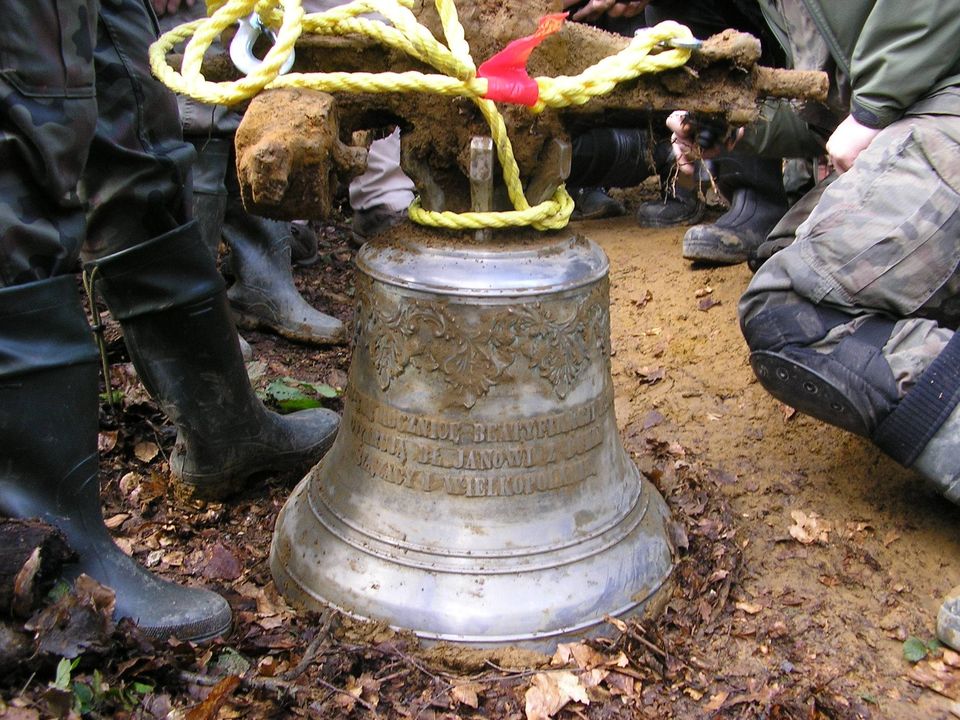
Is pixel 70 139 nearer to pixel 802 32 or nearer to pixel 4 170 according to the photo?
pixel 4 170

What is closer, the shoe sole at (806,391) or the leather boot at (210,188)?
the shoe sole at (806,391)

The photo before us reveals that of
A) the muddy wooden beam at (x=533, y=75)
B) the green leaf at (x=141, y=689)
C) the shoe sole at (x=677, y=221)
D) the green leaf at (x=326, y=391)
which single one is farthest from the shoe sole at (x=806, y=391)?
the shoe sole at (x=677, y=221)

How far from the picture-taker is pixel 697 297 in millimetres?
3590

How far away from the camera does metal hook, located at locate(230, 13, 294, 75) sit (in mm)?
1671

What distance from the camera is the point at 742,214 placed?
381 centimetres

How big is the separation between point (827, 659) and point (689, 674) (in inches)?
12.6

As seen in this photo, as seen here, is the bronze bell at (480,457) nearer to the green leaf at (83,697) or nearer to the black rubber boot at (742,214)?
the green leaf at (83,697)

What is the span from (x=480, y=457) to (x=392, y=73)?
0.79 meters

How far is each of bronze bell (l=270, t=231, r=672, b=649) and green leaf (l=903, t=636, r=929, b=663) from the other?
550 millimetres

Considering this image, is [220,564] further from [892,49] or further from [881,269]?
[892,49]

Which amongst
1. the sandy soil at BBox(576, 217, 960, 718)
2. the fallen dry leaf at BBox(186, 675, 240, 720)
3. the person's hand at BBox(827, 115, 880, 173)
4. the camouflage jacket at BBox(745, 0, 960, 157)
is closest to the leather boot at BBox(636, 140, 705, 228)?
the sandy soil at BBox(576, 217, 960, 718)

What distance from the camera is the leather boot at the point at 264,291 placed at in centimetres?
371

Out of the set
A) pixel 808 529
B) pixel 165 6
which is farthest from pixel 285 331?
pixel 808 529

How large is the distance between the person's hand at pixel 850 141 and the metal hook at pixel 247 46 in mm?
1523
